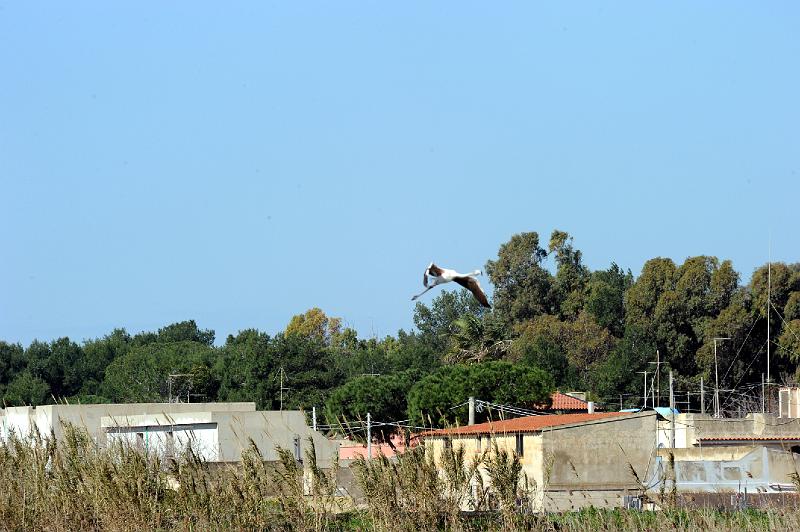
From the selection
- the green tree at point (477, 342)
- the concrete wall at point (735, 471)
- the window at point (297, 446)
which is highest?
the green tree at point (477, 342)

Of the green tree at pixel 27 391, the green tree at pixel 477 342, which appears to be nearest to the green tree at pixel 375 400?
the green tree at pixel 477 342

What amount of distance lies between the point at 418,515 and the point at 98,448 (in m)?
4.09

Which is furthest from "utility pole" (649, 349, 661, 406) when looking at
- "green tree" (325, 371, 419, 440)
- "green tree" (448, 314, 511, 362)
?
"green tree" (325, 371, 419, 440)

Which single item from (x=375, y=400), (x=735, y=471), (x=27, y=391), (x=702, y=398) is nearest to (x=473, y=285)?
(x=735, y=471)

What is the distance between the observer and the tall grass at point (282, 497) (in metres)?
12.2

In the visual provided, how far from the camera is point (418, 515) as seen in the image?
40.2 ft

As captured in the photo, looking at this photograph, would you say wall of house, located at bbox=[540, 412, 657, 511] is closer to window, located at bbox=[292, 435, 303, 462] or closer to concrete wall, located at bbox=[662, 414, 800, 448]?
window, located at bbox=[292, 435, 303, 462]

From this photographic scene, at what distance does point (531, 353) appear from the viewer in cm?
5919

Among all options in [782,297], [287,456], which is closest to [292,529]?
[287,456]

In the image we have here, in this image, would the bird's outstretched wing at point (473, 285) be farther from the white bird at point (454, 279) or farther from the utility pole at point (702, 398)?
the utility pole at point (702, 398)

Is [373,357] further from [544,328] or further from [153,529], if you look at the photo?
[153,529]

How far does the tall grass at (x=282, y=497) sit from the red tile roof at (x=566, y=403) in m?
34.8

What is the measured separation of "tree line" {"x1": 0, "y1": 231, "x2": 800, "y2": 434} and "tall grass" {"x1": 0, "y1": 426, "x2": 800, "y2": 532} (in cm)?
3006

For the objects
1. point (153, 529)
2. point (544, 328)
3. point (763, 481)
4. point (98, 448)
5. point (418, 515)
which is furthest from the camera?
point (544, 328)
